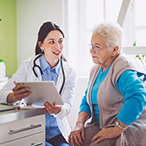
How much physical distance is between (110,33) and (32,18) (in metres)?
1.97

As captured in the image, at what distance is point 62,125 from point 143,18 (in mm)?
1843

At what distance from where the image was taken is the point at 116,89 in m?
1.22

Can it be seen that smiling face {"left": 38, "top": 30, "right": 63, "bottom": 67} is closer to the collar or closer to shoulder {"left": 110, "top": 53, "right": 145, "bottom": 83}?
the collar

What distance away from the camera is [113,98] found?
1221mm

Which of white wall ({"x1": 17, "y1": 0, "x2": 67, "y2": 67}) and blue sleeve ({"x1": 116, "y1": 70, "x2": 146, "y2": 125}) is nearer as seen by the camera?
blue sleeve ({"x1": 116, "y1": 70, "x2": 146, "y2": 125})

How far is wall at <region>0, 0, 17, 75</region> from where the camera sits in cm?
286

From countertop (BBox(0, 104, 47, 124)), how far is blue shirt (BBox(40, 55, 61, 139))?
41 centimetres

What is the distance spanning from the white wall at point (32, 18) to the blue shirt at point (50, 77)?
1.18 m

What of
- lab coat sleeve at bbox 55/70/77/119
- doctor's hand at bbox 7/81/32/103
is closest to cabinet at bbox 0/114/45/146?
doctor's hand at bbox 7/81/32/103

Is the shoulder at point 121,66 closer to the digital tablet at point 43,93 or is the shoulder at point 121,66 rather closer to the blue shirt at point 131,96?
the blue shirt at point 131,96

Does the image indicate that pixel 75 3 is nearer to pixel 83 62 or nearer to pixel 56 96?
pixel 83 62

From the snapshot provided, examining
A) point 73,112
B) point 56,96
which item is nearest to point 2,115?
point 56,96

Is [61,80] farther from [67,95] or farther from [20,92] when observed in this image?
[20,92]

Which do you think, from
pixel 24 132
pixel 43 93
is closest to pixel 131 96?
pixel 43 93
